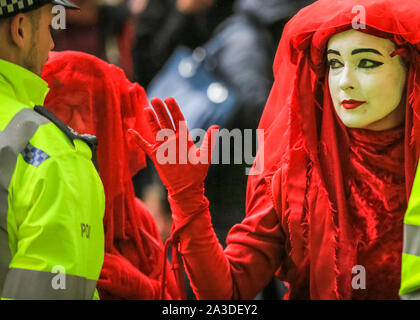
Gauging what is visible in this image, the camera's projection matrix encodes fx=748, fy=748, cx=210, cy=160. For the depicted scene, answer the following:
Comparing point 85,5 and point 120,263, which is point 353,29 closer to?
point 120,263

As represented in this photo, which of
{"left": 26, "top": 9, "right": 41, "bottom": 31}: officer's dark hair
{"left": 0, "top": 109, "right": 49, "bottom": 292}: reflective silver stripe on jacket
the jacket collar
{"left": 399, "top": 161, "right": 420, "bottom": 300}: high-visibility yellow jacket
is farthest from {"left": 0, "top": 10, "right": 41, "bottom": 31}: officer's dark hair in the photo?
{"left": 399, "top": 161, "right": 420, "bottom": 300}: high-visibility yellow jacket

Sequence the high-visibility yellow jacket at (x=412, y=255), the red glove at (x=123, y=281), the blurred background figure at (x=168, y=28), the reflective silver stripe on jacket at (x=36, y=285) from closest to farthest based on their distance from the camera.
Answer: the reflective silver stripe on jacket at (x=36, y=285) → the high-visibility yellow jacket at (x=412, y=255) → the red glove at (x=123, y=281) → the blurred background figure at (x=168, y=28)

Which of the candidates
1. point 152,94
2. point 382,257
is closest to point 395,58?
point 382,257

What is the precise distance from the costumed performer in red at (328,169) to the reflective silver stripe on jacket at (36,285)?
58cm

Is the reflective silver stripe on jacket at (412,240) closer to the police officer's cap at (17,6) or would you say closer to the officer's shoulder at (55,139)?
the officer's shoulder at (55,139)

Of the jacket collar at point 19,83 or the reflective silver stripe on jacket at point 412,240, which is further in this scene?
the reflective silver stripe on jacket at point 412,240

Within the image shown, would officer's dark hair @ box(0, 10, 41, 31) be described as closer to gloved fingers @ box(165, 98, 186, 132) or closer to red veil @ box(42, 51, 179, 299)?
gloved fingers @ box(165, 98, 186, 132)

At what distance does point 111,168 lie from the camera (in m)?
2.32

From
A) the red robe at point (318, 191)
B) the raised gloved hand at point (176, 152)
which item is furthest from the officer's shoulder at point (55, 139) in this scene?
the red robe at point (318, 191)

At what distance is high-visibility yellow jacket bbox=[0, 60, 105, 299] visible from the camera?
1.50 metres

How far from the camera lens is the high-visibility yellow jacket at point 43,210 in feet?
4.91

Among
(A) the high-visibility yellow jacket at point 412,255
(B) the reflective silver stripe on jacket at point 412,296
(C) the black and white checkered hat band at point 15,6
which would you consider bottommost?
(B) the reflective silver stripe on jacket at point 412,296

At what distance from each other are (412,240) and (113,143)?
3.22 feet

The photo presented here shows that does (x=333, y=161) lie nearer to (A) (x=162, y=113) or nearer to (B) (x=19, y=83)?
(A) (x=162, y=113)
